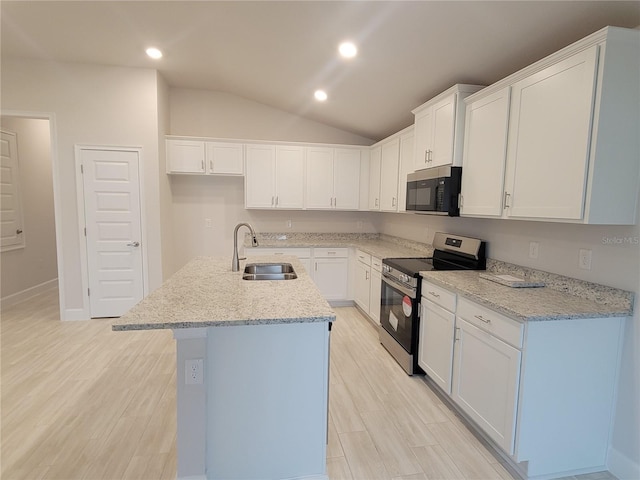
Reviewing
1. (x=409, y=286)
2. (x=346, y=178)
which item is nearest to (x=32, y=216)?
(x=346, y=178)

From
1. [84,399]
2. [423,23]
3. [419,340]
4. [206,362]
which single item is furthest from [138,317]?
[423,23]

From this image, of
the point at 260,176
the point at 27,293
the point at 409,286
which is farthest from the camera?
the point at 27,293

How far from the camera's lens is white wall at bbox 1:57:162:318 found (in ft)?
11.8

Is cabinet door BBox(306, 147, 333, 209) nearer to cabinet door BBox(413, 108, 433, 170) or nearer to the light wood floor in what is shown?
cabinet door BBox(413, 108, 433, 170)

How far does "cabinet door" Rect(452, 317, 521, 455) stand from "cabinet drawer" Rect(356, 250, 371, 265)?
183 cm

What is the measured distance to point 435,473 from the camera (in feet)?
5.76

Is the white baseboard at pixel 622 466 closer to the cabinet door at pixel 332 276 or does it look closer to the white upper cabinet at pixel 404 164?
the white upper cabinet at pixel 404 164

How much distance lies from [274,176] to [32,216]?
12.5 feet

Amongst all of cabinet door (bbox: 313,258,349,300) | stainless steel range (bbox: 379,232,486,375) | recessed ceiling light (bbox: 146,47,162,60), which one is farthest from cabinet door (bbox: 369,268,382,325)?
recessed ceiling light (bbox: 146,47,162,60)

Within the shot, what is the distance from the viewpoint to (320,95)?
382cm

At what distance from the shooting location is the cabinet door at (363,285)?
3.94 metres

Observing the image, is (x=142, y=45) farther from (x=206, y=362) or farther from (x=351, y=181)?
(x=206, y=362)

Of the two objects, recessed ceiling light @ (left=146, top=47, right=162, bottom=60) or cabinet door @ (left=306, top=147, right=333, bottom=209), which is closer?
recessed ceiling light @ (left=146, top=47, right=162, bottom=60)

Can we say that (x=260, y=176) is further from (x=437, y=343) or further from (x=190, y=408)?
(x=190, y=408)
